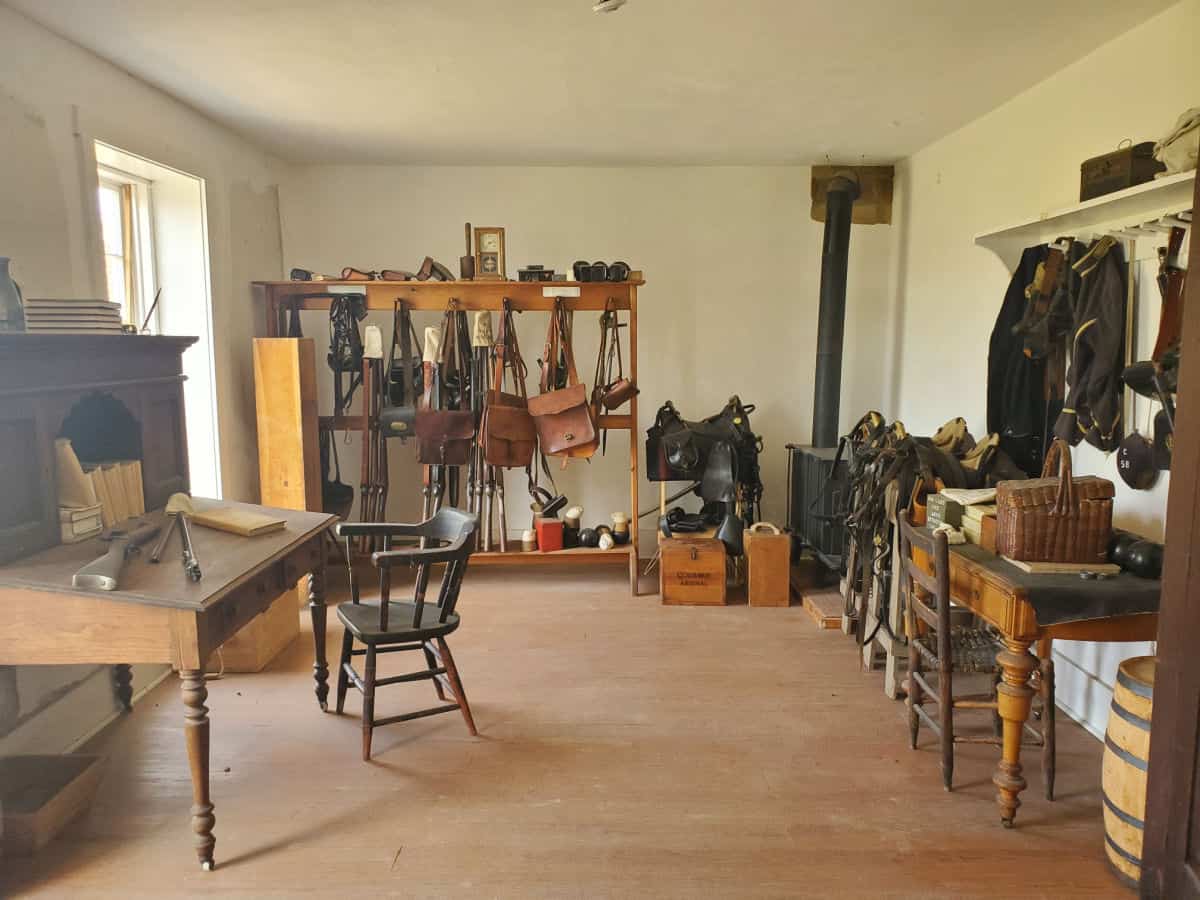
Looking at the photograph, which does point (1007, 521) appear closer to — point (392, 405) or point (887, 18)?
point (887, 18)

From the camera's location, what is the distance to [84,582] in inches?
79.8

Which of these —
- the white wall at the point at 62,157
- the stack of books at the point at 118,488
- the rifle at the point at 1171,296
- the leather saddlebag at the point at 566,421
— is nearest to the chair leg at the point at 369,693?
the stack of books at the point at 118,488

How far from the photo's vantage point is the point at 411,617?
113 inches

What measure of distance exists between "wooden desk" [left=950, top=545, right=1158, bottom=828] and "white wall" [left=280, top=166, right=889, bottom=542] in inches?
124

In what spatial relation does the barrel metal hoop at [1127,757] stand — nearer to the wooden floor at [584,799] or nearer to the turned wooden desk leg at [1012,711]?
the turned wooden desk leg at [1012,711]

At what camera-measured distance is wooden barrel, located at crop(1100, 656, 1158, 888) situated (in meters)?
2.04

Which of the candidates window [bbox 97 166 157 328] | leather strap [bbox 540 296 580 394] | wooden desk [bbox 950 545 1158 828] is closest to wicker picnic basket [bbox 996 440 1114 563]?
wooden desk [bbox 950 545 1158 828]

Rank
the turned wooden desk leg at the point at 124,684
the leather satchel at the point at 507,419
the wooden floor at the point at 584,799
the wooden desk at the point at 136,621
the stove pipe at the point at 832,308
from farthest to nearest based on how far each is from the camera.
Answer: the stove pipe at the point at 832,308
the leather satchel at the point at 507,419
the turned wooden desk leg at the point at 124,684
the wooden floor at the point at 584,799
the wooden desk at the point at 136,621

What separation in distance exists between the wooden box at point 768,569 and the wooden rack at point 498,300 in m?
0.69

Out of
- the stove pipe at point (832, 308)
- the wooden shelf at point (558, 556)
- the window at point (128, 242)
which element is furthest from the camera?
the stove pipe at point (832, 308)

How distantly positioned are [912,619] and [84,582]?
8.45 feet

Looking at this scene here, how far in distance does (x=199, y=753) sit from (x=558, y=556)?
8.80 feet

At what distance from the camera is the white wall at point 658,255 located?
518 cm

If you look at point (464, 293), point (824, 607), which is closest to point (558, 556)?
point (824, 607)
